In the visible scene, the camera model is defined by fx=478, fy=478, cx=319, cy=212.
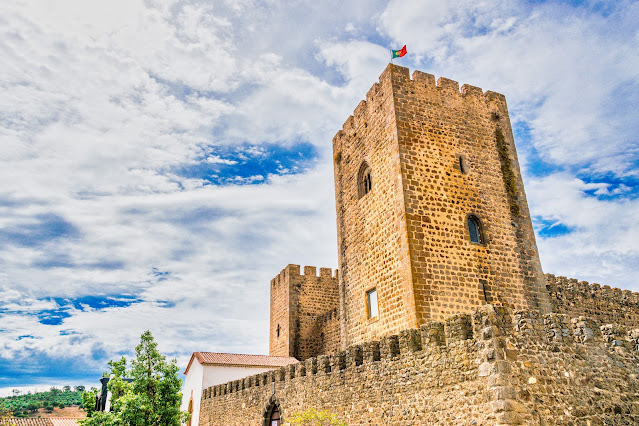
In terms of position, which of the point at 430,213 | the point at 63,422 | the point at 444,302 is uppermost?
the point at 430,213

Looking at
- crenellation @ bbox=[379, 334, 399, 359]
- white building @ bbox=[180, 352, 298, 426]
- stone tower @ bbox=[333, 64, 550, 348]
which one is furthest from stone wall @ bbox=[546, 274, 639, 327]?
white building @ bbox=[180, 352, 298, 426]

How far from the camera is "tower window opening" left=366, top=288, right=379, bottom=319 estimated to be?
→ 51.2ft

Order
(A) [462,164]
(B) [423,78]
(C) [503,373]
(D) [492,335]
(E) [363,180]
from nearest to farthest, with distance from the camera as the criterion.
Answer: (C) [503,373] → (D) [492,335] → (A) [462,164] → (B) [423,78] → (E) [363,180]

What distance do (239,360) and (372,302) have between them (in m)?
10.9

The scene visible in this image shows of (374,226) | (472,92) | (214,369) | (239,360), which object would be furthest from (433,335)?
(239,360)

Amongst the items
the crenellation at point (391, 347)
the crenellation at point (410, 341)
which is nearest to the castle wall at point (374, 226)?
the crenellation at point (391, 347)

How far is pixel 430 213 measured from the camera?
14656 millimetres

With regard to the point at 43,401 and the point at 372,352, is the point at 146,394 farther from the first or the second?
the point at 43,401

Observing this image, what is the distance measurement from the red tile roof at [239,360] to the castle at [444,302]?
1.48 m

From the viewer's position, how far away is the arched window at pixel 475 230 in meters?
15.1

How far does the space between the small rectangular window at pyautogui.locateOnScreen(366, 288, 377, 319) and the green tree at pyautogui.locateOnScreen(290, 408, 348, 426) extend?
12.6ft

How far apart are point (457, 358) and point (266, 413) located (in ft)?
31.5

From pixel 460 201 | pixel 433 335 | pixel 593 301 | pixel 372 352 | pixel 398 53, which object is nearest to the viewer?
pixel 433 335

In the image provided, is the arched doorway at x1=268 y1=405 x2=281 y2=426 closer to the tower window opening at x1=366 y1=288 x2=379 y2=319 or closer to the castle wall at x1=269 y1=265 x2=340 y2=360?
the tower window opening at x1=366 y1=288 x2=379 y2=319
